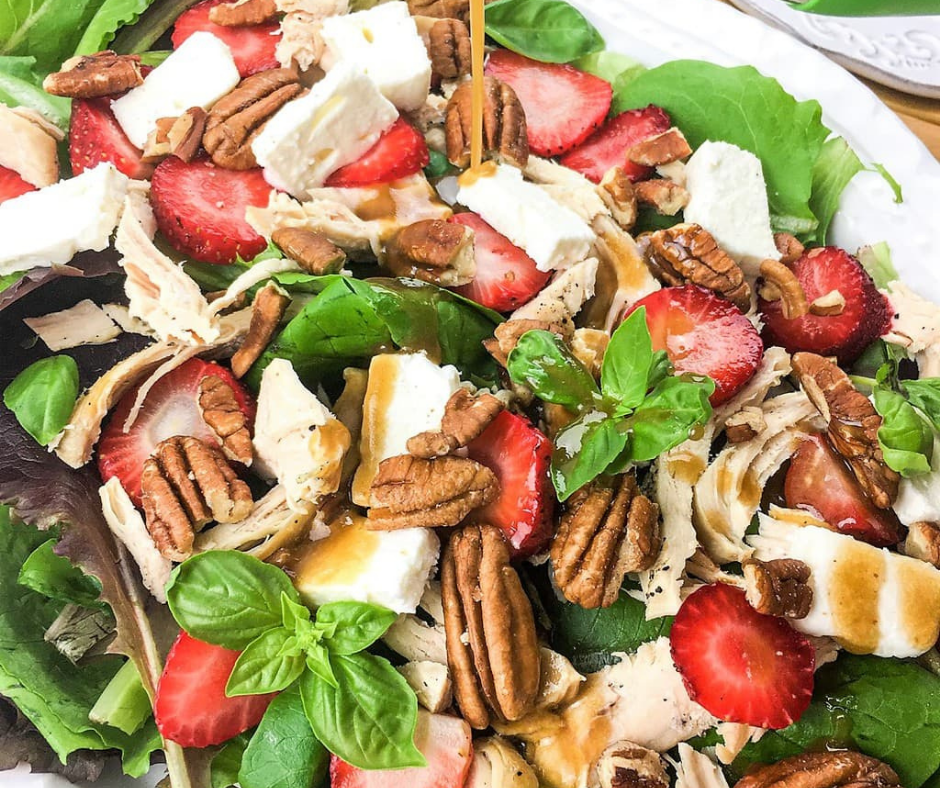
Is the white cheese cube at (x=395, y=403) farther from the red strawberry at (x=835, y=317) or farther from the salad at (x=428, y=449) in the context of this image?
the red strawberry at (x=835, y=317)

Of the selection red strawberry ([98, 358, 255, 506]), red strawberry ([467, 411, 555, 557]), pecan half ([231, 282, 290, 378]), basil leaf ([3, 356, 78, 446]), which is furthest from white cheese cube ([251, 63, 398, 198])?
red strawberry ([467, 411, 555, 557])

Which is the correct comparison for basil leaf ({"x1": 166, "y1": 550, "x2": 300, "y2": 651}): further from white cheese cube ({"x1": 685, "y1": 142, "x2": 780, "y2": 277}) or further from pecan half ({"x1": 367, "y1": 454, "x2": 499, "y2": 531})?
white cheese cube ({"x1": 685, "y1": 142, "x2": 780, "y2": 277})

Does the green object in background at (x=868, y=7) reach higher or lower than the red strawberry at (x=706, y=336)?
higher

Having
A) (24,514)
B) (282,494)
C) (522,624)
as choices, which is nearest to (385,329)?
(282,494)

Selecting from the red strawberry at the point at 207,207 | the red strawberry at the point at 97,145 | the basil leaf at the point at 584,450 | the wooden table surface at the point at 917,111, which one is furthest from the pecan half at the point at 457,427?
the wooden table surface at the point at 917,111

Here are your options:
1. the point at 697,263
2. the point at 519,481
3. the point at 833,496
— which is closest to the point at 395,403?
the point at 519,481

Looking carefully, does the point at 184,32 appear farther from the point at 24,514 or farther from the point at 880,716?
the point at 880,716

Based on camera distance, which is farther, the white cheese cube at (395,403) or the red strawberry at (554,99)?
the red strawberry at (554,99)
